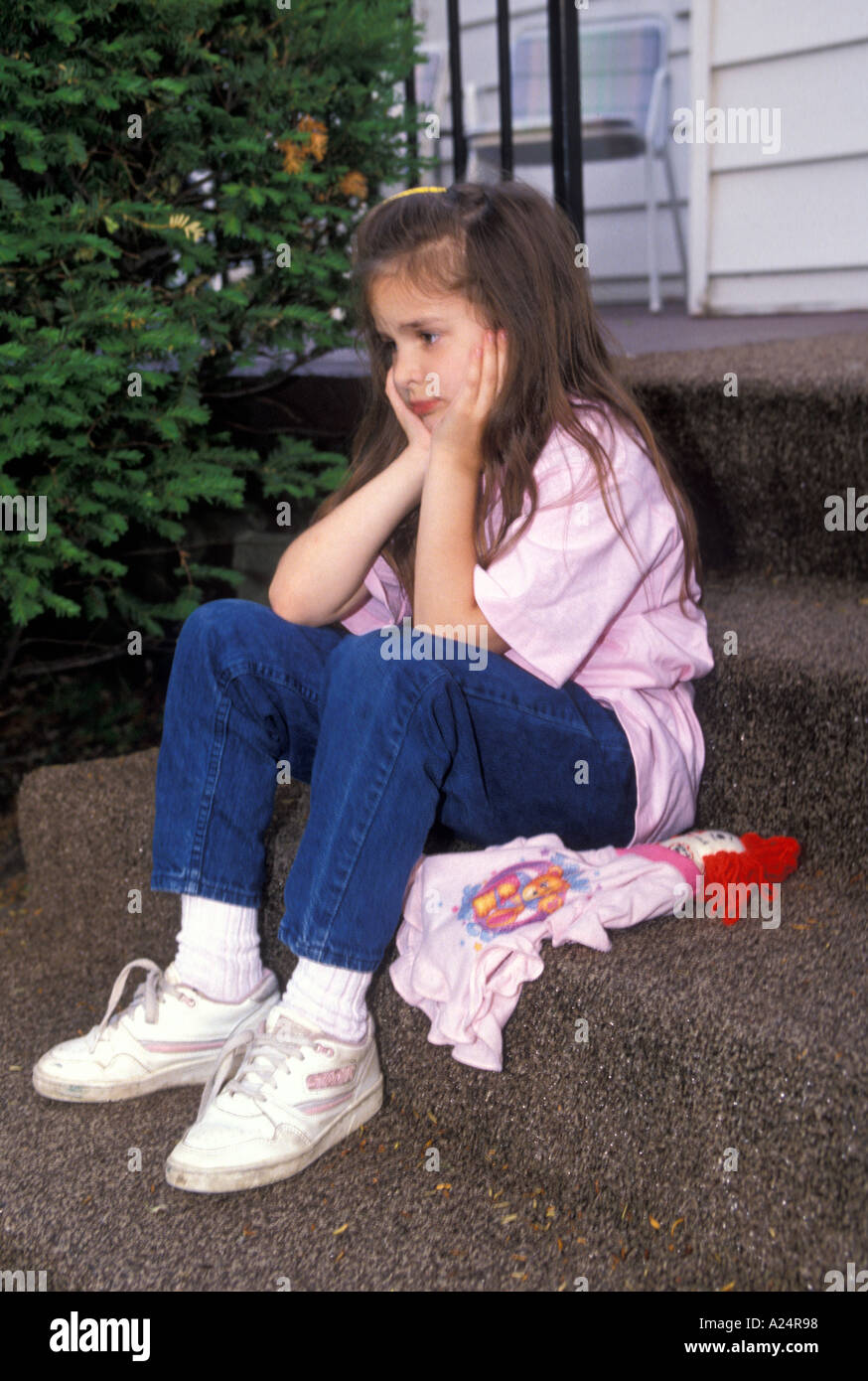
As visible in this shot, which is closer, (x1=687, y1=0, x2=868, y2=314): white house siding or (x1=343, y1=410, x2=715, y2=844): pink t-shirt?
(x1=343, y1=410, x2=715, y2=844): pink t-shirt

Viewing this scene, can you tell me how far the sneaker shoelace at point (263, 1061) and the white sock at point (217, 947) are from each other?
17 cm

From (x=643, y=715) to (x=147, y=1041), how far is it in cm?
82

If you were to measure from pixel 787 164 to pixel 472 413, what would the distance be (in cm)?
284

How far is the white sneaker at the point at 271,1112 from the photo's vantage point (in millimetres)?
1551

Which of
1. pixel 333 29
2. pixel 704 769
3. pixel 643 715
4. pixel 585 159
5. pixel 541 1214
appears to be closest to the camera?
pixel 541 1214

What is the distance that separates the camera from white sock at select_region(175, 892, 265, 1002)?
1767 millimetres

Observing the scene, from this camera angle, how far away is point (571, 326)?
1.76m

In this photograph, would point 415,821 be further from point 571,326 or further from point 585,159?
point 585,159

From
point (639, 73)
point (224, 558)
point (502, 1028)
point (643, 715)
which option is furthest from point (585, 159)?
point (502, 1028)

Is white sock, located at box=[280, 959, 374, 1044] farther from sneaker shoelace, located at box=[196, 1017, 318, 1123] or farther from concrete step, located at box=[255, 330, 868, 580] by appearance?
concrete step, located at box=[255, 330, 868, 580]

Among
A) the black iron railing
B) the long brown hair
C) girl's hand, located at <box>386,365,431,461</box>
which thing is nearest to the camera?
the long brown hair

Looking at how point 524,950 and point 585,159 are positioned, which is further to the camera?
point 585,159

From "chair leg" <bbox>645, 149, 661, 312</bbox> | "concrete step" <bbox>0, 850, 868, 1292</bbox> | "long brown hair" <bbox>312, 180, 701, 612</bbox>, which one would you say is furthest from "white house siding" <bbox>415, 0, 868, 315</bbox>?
"concrete step" <bbox>0, 850, 868, 1292</bbox>

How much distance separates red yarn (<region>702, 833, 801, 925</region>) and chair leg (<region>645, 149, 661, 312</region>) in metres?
3.47
